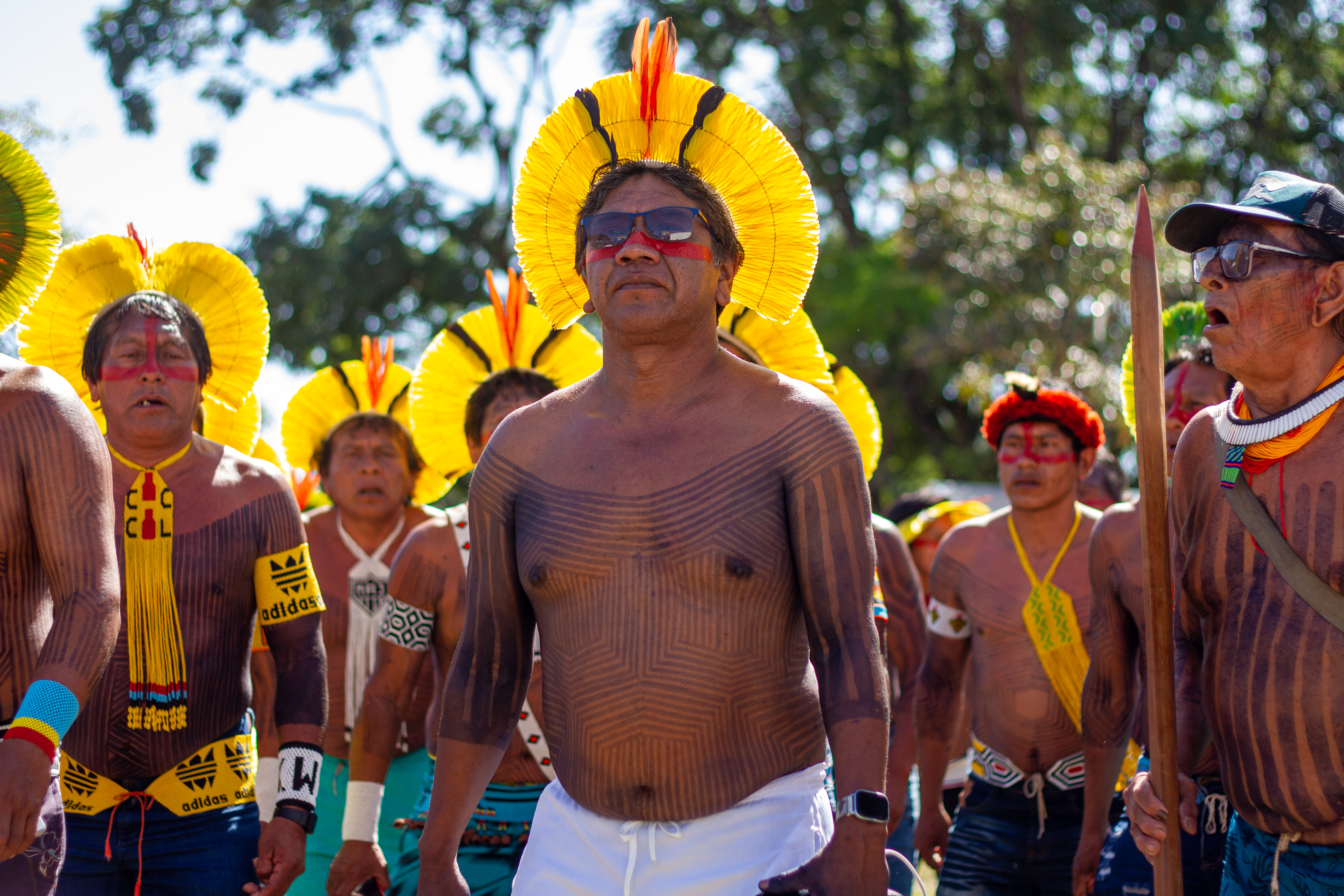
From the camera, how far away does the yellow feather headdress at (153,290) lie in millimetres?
4918

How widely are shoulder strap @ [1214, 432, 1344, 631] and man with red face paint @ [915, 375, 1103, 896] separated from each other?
2.40 m

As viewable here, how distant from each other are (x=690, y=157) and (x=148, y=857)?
8.70ft

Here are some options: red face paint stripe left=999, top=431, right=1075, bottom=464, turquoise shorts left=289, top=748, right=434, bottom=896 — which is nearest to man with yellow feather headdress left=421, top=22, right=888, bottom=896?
turquoise shorts left=289, top=748, right=434, bottom=896

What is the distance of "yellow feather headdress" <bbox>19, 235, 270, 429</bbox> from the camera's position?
16.1 feet

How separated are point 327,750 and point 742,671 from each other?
4098mm

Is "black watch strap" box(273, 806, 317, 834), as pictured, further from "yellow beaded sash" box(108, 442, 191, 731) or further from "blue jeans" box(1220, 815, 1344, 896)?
"blue jeans" box(1220, 815, 1344, 896)

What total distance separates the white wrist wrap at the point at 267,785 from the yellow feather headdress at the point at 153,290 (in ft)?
5.69

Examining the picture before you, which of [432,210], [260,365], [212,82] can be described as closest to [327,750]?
[260,365]

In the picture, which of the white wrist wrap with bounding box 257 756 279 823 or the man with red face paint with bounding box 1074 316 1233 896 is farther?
the white wrist wrap with bounding box 257 756 279 823

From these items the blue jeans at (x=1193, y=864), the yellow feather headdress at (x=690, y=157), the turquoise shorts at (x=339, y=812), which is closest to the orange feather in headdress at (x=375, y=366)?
the turquoise shorts at (x=339, y=812)

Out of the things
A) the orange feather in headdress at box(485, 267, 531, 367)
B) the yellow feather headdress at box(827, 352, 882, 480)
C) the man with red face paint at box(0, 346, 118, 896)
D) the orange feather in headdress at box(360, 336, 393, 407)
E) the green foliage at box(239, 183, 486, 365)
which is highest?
the green foliage at box(239, 183, 486, 365)

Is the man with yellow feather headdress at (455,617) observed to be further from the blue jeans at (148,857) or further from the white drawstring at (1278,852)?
the white drawstring at (1278,852)

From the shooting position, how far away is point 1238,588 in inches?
127

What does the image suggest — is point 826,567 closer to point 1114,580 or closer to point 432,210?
point 1114,580
